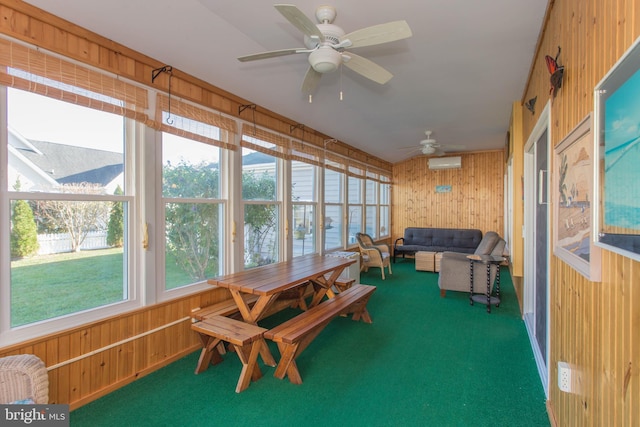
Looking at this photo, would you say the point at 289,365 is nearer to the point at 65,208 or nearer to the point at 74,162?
the point at 65,208

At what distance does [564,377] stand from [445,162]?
636 cm

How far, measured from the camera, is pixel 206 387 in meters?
2.29

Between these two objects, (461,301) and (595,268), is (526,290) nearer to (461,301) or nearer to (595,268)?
(461,301)

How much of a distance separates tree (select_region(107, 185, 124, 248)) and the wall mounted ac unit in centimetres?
676

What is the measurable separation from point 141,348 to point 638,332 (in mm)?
2870

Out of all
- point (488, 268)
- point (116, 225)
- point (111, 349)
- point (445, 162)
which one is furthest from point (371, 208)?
point (111, 349)

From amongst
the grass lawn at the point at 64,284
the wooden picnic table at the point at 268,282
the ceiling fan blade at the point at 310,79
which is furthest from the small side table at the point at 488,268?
the grass lawn at the point at 64,284

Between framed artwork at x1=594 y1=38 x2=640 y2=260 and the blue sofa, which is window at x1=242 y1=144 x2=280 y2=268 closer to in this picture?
framed artwork at x1=594 y1=38 x2=640 y2=260

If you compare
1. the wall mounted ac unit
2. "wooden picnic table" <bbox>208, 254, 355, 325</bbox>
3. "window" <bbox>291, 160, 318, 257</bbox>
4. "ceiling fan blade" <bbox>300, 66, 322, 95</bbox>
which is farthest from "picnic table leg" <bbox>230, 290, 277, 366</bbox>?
the wall mounted ac unit

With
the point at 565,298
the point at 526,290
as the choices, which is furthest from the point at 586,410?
the point at 526,290

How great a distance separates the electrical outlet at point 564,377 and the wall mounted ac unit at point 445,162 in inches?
247

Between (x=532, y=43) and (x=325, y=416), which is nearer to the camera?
(x=325, y=416)

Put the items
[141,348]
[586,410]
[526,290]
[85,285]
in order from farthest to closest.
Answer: [526,290] < [141,348] < [85,285] < [586,410]

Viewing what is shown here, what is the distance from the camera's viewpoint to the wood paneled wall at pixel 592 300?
907mm
